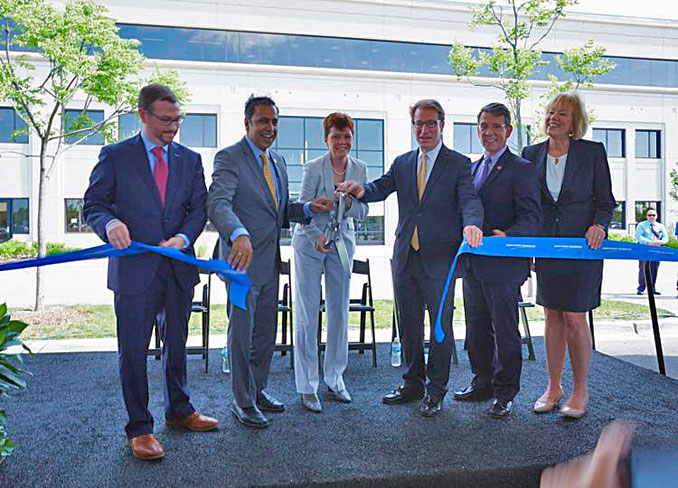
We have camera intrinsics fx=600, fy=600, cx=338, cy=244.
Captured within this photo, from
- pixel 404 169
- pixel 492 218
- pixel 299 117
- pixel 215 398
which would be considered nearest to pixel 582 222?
pixel 492 218

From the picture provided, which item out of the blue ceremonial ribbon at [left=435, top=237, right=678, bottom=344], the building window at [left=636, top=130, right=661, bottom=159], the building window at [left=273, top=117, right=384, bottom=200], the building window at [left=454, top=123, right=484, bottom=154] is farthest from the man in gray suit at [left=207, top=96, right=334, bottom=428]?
the building window at [left=636, top=130, right=661, bottom=159]

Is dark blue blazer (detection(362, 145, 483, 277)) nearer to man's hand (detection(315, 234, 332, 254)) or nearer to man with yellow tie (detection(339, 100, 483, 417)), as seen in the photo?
man with yellow tie (detection(339, 100, 483, 417))

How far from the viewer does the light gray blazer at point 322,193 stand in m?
4.32

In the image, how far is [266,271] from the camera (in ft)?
12.9

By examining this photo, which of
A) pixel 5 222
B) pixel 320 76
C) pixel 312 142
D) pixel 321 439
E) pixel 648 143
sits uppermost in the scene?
pixel 320 76

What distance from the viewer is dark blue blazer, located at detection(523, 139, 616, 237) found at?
4070 mm

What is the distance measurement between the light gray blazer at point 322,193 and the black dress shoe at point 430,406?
118 cm

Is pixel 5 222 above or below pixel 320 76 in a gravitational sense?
below

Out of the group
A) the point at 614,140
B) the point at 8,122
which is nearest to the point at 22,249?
the point at 8,122

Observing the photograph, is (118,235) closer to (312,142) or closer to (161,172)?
(161,172)

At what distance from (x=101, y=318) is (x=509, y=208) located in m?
6.51

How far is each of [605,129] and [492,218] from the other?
2330cm

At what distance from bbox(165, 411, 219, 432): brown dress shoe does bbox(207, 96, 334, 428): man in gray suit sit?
A: 21 cm

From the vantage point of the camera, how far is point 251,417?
3826 millimetres
